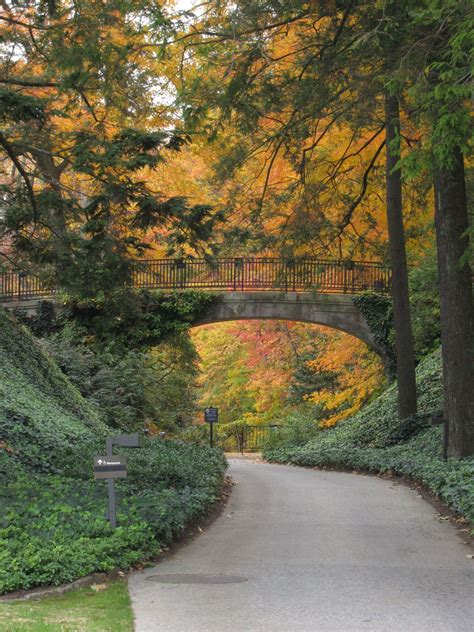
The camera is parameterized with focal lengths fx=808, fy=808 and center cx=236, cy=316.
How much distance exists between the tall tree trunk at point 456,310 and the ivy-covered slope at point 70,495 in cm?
418

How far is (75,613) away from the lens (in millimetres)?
5984

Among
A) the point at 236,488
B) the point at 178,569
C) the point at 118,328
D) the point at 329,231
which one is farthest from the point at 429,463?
the point at 118,328

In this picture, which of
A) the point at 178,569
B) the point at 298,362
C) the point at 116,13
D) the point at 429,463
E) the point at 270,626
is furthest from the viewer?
the point at 298,362

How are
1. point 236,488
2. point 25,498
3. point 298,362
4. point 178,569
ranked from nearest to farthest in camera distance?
1. point 178,569
2. point 25,498
3. point 236,488
4. point 298,362

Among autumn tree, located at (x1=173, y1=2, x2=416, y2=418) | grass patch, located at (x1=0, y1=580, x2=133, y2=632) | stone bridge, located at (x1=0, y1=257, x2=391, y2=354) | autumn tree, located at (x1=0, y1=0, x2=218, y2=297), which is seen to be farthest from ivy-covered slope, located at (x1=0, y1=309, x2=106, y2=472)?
stone bridge, located at (x1=0, y1=257, x2=391, y2=354)

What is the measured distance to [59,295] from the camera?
26.9 meters

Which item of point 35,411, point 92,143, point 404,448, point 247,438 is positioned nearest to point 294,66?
point 92,143

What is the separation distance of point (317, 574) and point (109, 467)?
2.39 meters

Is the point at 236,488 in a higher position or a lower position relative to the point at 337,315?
lower

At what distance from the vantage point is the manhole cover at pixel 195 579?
7.23 metres

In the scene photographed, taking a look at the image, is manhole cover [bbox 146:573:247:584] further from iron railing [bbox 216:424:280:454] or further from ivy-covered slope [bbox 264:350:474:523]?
iron railing [bbox 216:424:280:454]

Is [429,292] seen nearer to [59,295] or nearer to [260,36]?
[260,36]

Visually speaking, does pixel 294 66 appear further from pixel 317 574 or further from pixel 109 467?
pixel 317 574

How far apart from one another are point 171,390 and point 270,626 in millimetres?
23461
